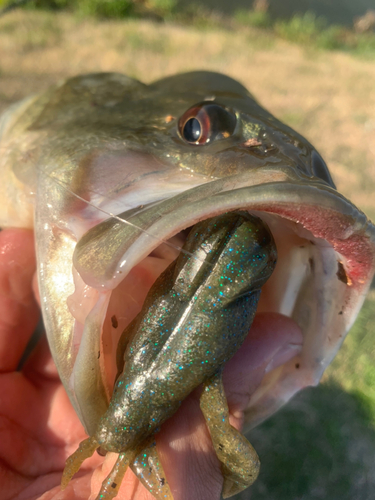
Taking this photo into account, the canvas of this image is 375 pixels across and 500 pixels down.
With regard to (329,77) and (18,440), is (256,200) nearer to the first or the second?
(18,440)

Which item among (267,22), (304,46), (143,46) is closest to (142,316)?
(143,46)

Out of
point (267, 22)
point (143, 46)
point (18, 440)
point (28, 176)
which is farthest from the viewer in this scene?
point (267, 22)

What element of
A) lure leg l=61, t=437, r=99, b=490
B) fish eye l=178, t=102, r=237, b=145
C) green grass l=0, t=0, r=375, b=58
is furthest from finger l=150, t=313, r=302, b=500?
green grass l=0, t=0, r=375, b=58

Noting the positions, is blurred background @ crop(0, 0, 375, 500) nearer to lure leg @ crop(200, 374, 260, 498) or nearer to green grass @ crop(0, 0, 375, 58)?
green grass @ crop(0, 0, 375, 58)

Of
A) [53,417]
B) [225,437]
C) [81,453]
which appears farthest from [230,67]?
[81,453]

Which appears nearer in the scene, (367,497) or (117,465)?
(117,465)
